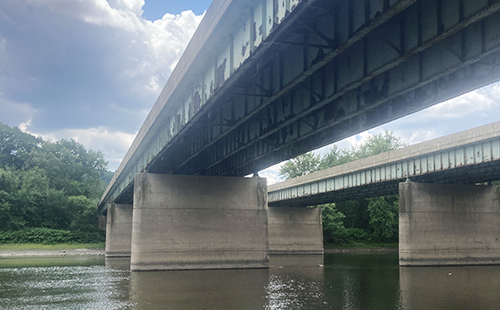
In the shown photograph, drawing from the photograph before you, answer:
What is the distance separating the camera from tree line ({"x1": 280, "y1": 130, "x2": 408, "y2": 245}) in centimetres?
8081

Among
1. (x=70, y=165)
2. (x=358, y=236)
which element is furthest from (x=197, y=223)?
(x=70, y=165)

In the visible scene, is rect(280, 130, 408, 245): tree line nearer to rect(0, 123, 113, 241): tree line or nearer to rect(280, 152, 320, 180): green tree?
rect(280, 152, 320, 180): green tree

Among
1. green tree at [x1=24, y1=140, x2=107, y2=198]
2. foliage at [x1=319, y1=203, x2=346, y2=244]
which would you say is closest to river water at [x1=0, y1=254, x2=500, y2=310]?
foliage at [x1=319, y1=203, x2=346, y2=244]

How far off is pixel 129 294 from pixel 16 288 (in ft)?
24.0

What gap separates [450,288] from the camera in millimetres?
24766

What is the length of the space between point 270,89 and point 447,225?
27229mm

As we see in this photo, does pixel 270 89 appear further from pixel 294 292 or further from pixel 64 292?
pixel 64 292

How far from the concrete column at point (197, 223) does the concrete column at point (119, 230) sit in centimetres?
3316

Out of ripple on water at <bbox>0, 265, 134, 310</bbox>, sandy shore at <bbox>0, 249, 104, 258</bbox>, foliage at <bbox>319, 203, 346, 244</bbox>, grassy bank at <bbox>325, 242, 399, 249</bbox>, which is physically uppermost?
foliage at <bbox>319, 203, 346, 244</bbox>

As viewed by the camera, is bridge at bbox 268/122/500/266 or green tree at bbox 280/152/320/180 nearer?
bridge at bbox 268/122/500/266

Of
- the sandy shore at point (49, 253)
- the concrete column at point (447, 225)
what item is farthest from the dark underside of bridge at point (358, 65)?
the sandy shore at point (49, 253)

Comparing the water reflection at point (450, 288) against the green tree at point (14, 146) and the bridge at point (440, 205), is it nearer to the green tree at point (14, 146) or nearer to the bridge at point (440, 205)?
the bridge at point (440, 205)

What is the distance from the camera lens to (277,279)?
29891 mm

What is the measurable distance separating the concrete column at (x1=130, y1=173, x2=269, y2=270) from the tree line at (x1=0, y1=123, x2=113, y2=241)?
5114 cm
